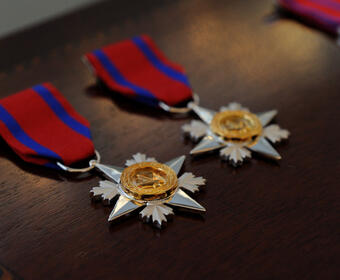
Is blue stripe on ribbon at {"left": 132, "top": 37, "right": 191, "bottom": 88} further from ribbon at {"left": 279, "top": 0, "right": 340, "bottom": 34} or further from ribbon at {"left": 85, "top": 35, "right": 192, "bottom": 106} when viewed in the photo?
ribbon at {"left": 279, "top": 0, "right": 340, "bottom": 34}

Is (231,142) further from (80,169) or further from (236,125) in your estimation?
(80,169)

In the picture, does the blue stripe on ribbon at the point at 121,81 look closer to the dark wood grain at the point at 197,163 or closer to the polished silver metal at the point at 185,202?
the dark wood grain at the point at 197,163

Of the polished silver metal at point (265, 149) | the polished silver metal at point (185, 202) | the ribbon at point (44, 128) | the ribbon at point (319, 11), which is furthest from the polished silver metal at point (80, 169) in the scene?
the ribbon at point (319, 11)

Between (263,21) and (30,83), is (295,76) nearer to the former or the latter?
(263,21)

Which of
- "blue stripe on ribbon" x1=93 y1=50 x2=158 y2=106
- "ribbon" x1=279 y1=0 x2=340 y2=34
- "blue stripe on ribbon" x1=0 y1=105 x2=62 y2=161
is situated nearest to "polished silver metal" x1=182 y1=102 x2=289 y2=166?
"blue stripe on ribbon" x1=93 y1=50 x2=158 y2=106

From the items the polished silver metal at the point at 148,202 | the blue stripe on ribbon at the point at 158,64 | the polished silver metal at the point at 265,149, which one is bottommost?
the polished silver metal at the point at 265,149

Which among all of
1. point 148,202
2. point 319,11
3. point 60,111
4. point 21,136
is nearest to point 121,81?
point 60,111
